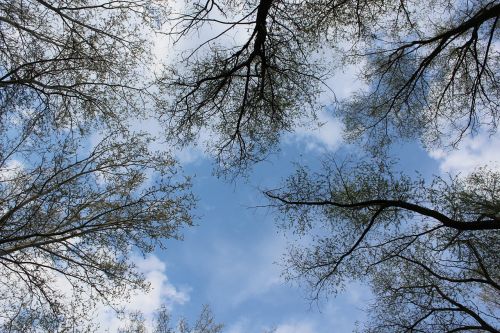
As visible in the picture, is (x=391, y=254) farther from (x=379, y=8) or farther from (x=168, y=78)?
(x=168, y=78)

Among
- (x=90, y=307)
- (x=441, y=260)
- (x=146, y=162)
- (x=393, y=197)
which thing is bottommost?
(x=90, y=307)

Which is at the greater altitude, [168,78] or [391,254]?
[168,78]

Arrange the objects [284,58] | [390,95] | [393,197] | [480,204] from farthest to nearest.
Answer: [390,95] < [284,58] < [393,197] < [480,204]

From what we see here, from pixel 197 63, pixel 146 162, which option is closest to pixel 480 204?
pixel 197 63

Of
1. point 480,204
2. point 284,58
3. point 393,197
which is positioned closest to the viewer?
point 480,204

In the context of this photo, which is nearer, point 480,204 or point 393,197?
point 480,204

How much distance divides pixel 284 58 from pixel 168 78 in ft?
8.01

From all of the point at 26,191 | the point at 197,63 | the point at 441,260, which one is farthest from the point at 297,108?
the point at 26,191

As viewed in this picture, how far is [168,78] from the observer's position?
896 cm

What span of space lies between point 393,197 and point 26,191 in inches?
276

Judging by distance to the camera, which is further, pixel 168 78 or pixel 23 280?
pixel 168 78

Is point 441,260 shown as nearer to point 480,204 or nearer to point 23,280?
point 480,204

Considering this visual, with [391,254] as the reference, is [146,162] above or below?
above

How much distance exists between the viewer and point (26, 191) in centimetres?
822
